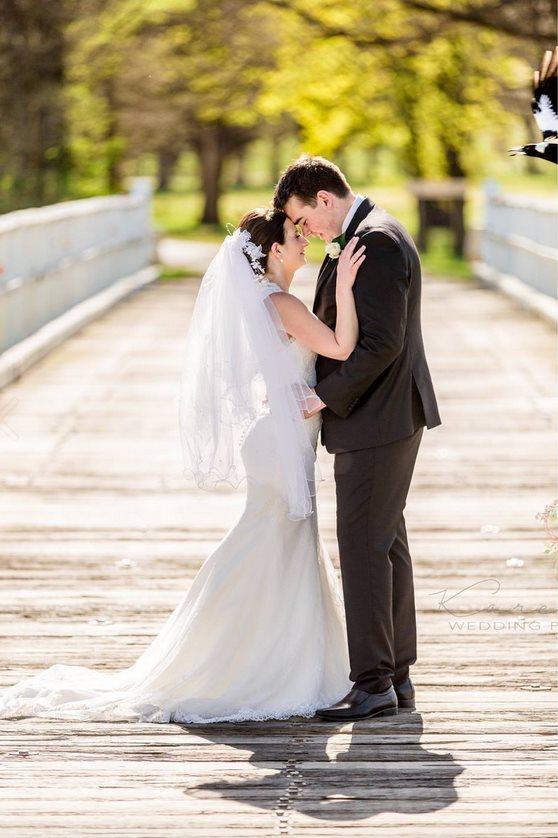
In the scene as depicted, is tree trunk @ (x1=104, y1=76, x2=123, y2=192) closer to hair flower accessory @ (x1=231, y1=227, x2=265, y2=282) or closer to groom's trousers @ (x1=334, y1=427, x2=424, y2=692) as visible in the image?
hair flower accessory @ (x1=231, y1=227, x2=265, y2=282)

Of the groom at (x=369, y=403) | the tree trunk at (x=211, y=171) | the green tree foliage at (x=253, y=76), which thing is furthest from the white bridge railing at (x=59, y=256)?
the tree trunk at (x=211, y=171)

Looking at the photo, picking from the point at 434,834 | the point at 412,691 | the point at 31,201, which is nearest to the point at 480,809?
the point at 434,834

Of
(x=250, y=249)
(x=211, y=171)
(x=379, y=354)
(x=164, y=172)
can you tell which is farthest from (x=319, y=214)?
(x=164, y=172)

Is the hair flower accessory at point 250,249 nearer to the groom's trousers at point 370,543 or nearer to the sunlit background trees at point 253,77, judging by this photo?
the groom's trousers at point 370,543

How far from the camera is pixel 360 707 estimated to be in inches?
212

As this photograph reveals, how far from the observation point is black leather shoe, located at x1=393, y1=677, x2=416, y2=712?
553 cm

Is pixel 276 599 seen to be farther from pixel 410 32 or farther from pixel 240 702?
pixel 410 32

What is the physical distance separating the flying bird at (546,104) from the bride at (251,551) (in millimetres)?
1621

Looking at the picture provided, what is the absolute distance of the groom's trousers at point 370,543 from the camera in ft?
17.6

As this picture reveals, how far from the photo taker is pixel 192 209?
66.2 metres

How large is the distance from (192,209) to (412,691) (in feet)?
202

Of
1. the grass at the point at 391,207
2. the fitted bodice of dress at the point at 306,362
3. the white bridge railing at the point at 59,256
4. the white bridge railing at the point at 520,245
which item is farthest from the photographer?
the grass at the point at 391,207

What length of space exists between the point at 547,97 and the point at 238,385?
204 cm

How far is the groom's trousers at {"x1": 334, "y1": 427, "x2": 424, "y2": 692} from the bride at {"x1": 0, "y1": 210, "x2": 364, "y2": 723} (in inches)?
7.6
